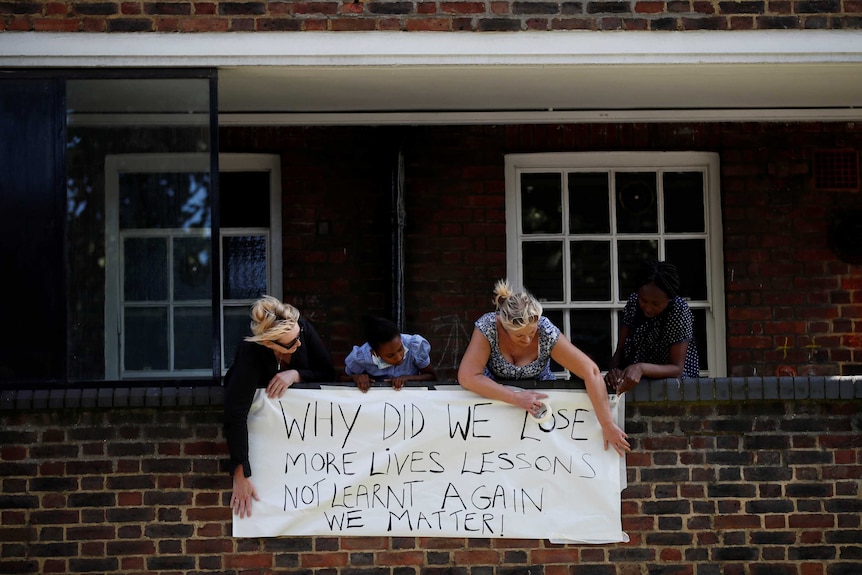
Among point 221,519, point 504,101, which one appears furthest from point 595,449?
point 504,101

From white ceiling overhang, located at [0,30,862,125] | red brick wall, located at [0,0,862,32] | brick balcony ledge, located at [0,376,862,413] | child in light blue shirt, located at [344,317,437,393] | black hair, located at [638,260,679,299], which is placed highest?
red brick wall, located at [0,0,862,32]

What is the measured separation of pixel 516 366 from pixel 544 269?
2083mm

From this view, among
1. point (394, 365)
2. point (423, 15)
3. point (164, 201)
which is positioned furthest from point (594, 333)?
point (164, 201)

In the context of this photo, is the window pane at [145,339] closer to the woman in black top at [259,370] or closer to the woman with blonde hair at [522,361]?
the woman in black top at [259,370]

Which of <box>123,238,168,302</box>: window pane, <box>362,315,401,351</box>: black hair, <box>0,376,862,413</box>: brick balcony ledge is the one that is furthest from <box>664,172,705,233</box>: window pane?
<box>123,238,168,302</box>: window pane

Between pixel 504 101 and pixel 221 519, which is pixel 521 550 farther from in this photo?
pixel 504 101

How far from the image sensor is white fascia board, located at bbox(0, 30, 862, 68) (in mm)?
5547

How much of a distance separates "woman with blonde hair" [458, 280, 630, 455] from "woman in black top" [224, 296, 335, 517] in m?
0.87

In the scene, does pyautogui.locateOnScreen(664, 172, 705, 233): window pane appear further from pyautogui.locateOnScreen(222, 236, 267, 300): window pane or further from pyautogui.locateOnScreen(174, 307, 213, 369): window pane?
pyautogui.locateOnScreen(174, 307, 213, 369): window pane

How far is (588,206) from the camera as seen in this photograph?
7180 millimetres

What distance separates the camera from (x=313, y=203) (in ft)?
23.2

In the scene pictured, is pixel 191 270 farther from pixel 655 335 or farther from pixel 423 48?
pixel 655 335

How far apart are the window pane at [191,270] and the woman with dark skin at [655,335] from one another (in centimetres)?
227

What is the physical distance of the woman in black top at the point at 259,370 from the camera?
496 cm
